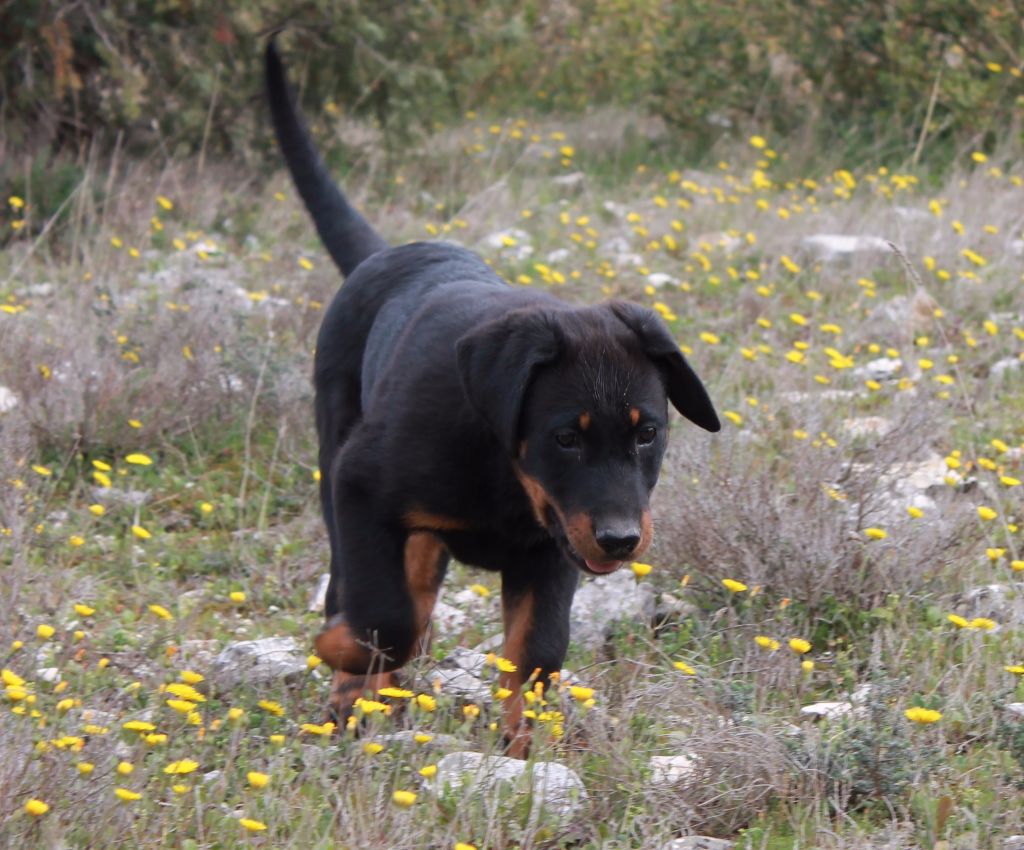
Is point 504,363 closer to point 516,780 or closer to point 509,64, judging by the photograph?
point 516,780

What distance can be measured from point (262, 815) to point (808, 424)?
268cm

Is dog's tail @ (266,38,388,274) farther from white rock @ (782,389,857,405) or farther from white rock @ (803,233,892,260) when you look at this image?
white rock @ (803,233,892,260)

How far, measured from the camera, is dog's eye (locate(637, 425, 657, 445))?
3.25m

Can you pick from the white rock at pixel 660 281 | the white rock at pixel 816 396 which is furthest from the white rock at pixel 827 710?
the white rock at pixel 660 281

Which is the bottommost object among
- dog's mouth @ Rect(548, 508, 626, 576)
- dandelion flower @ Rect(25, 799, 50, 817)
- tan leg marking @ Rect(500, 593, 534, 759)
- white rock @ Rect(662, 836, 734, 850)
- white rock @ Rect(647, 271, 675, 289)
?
white rock @ Rect(647, 271, 675, 289)

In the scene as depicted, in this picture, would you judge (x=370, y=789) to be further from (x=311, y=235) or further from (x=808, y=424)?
(x=311, y=235)

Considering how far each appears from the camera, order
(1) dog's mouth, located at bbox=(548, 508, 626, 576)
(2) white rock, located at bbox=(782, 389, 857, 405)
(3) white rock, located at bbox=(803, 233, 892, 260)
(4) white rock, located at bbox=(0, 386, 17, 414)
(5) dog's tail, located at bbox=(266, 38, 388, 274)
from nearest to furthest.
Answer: (1) dog's mouth, located at bbox=(548, 508, 626, 576), (5) dog's tail, located at bbox=(266, 38, 388, 274), (4) white rock, located at bbox=(0, 386, 17, 414), (2) white rock, located at bbox=(782, 389, 857, 405), (3) white rock, located at bbox=(803, 233, 892, 260)

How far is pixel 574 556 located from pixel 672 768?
49 centimetres

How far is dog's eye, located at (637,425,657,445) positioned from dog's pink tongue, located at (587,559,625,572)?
11.2 inches

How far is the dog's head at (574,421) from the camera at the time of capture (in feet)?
10.2

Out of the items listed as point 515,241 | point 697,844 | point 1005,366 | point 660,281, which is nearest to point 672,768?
point 697,844

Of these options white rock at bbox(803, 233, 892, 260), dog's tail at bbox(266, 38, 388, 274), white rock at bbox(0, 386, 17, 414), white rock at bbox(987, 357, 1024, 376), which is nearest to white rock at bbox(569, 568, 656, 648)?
dog's tail at bbox(266, 38, 388, 274)

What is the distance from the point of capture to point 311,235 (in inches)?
313

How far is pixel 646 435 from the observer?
327cm
